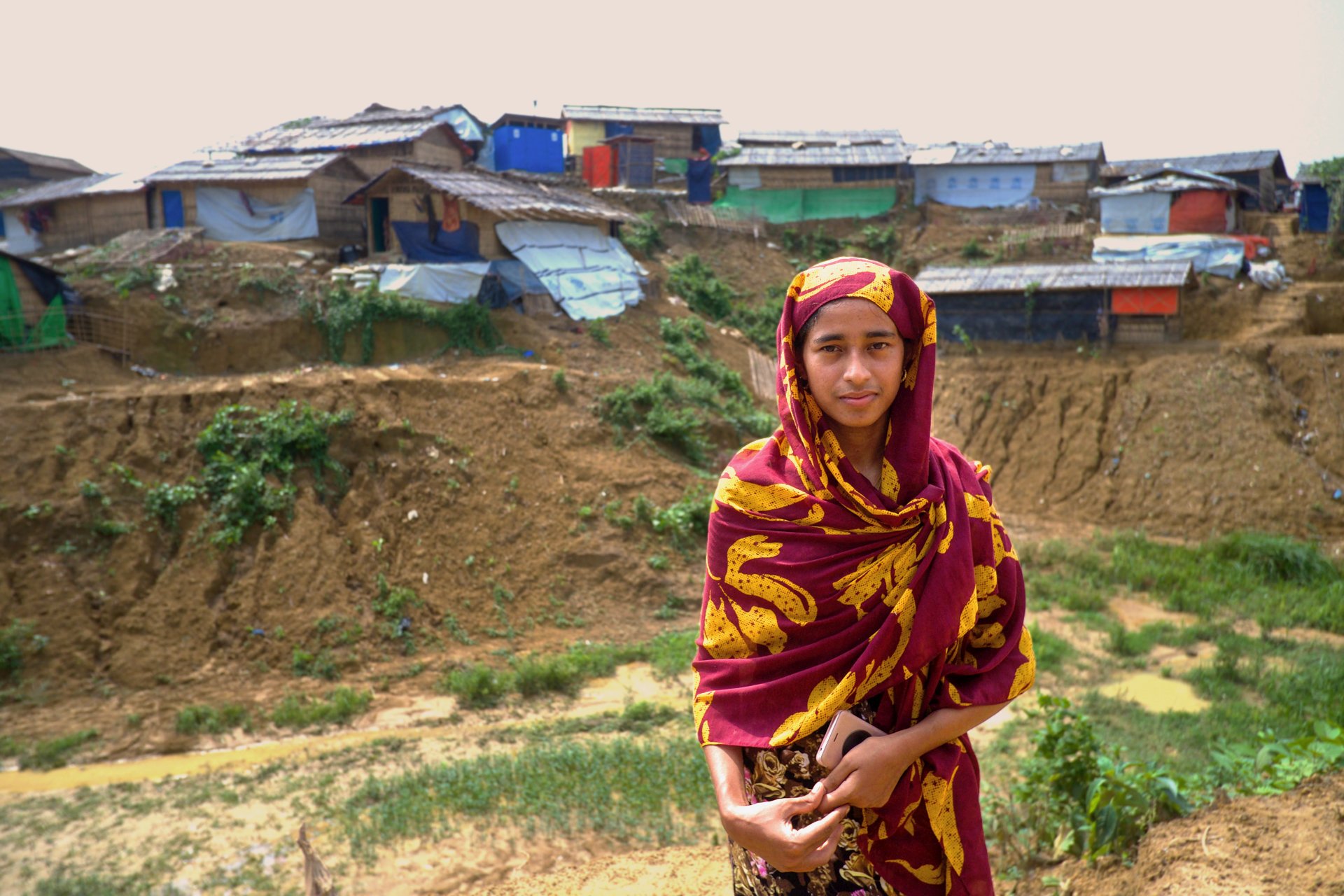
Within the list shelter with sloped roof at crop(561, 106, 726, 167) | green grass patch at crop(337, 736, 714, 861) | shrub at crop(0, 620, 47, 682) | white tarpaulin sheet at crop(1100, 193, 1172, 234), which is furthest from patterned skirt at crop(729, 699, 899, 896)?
shelter with sloped roof at crop(561, 106, 726, 167)

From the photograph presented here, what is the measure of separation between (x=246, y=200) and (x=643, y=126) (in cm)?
1459

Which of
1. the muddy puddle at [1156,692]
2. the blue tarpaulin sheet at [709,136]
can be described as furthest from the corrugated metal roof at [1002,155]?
the muddy puddle at [1156,692]

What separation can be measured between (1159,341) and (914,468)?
15.1m

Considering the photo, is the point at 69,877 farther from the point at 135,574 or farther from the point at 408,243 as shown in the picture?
the point at 408,243

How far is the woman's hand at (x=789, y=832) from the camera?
5.24 feet

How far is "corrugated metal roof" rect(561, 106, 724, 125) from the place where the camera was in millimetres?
28969

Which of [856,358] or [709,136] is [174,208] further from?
[856,358]

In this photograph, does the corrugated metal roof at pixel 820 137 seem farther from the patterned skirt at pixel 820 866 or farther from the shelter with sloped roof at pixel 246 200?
the patterned skirt at pixel 820 866

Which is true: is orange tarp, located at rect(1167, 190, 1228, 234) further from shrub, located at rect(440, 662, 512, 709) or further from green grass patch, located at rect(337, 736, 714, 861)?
green grass patch, located at rect(337, 736, 714, 861)

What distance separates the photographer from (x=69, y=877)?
502 cm

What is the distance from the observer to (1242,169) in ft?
80.2

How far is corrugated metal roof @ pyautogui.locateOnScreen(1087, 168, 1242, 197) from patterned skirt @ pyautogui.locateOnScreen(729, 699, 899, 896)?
22.7 meters

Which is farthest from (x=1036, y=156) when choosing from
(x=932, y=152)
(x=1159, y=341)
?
(x=1159, y=341)

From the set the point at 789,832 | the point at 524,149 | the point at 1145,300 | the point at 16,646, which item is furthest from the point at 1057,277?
the point at 524,149
